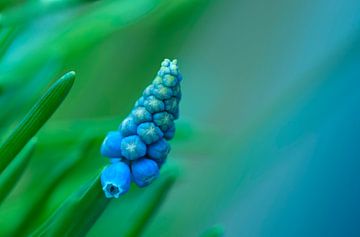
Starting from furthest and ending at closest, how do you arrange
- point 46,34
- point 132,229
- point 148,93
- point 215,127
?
point 215,127 → point 46,34 → point 132,229 → point 148,93

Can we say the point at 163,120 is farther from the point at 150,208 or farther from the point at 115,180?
the point at 150,208

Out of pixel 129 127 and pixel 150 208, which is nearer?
pixel 129 127

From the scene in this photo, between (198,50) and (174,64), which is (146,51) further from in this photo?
(174,64)

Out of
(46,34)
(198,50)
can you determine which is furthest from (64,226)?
(198,50)

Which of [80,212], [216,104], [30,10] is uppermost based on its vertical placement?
[216,104]

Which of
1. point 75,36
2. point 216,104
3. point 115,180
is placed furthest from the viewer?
point 216,104

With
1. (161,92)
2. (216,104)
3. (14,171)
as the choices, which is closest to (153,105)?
(161,92)

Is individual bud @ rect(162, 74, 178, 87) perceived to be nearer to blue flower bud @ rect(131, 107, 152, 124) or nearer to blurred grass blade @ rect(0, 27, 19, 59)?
blue flower bud @ rect(131, 107, 152, 124)
